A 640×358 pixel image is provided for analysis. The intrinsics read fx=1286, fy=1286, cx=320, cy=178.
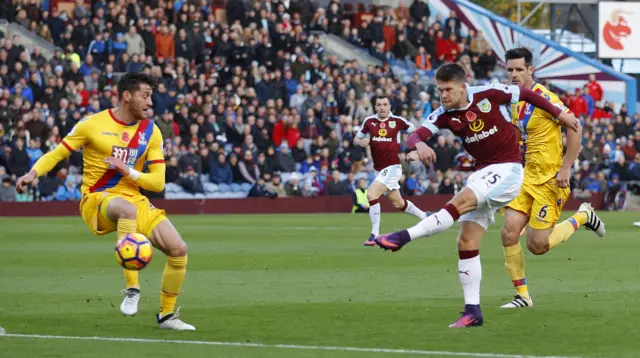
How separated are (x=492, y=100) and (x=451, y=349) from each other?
2391 millimetres

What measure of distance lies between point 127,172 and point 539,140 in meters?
4.22

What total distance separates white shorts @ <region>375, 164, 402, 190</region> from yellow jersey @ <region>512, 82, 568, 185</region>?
938 cm

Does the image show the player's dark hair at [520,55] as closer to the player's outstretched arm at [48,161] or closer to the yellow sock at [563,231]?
the yellow sock at [563,231]

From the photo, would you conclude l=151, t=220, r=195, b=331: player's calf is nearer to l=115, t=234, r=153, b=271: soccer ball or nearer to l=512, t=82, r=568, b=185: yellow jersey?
l=115, t=234, r=153, b=271: soccer ball

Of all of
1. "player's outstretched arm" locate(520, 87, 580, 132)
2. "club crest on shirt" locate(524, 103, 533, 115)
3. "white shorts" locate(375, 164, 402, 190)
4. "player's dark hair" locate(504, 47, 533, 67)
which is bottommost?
"white shorts" locate(375, 164, 402, 190)

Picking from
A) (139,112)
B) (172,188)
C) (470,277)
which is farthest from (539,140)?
(172,188)

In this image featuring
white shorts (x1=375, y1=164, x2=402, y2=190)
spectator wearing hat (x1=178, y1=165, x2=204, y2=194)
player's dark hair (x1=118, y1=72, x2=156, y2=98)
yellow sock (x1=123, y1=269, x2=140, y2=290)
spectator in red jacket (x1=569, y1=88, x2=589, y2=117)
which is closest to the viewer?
player's dark hair (x1=118, y1=72, x2=156, y2=98)

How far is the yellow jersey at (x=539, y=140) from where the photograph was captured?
12.1 metres

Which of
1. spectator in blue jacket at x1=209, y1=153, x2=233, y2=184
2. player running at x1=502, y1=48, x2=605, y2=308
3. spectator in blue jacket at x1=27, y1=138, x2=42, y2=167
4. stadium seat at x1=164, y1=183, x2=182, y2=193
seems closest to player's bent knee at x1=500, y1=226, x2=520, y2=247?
player running at x1=502, y1=48, x2=605, y2=308

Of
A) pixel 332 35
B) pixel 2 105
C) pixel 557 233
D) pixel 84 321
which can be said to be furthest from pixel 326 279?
pixel 332 35

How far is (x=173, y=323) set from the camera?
9.87 meters

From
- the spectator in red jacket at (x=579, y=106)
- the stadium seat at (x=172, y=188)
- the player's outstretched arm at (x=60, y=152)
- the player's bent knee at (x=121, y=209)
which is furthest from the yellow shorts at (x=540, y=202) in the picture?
the spectator in red jacket at (x=579, y=106)

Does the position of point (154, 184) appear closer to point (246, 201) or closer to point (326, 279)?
point (326, 279)

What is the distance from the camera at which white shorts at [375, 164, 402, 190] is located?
21703 mm
